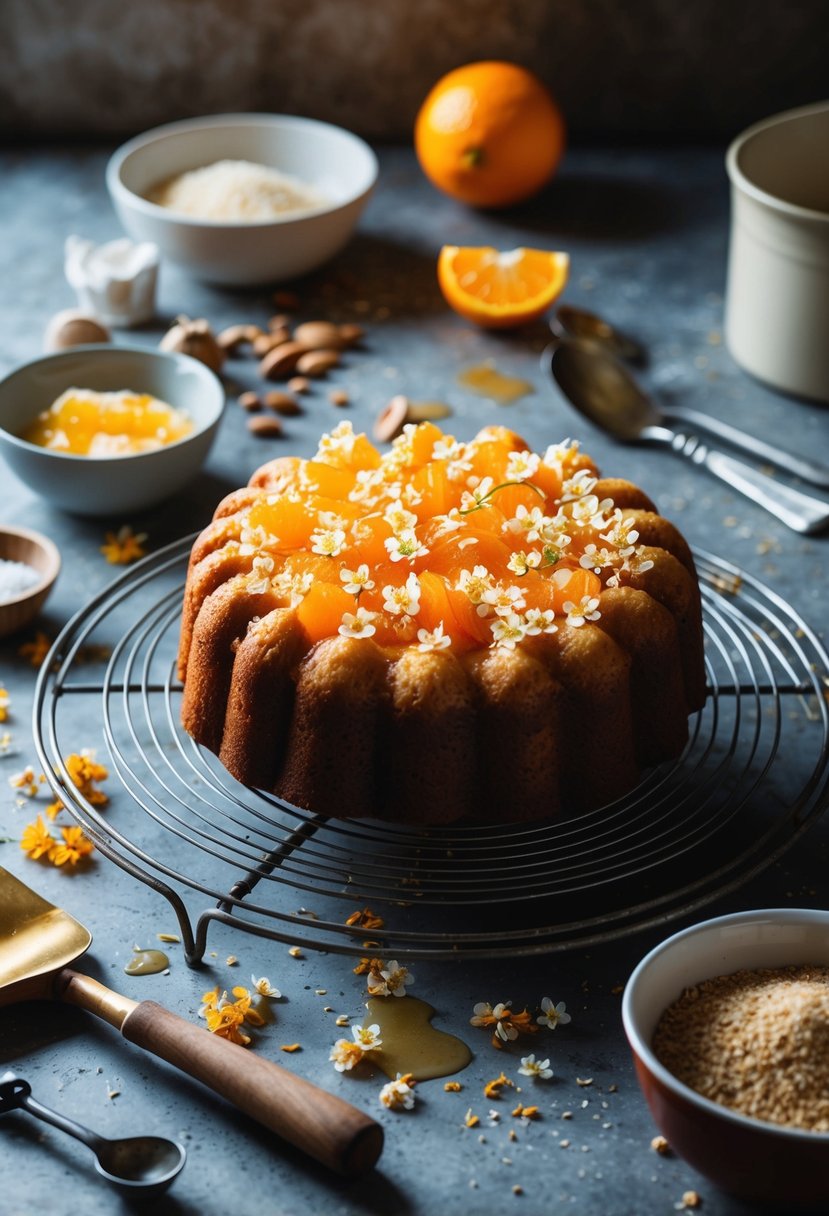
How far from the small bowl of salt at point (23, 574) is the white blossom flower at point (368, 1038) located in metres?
0.97

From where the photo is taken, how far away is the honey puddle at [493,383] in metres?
2.88

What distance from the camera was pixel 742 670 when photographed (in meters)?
2.15

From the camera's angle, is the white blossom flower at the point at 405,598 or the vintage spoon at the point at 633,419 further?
the vintage spoon at the point at 633,419

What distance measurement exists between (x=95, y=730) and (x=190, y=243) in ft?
4.60

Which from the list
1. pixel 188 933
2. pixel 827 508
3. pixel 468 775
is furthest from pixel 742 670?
pixel 188 933

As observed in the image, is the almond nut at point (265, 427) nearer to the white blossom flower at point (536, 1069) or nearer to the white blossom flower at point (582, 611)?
the white blossom flower at point (582, 611)

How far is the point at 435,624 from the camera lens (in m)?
1.70

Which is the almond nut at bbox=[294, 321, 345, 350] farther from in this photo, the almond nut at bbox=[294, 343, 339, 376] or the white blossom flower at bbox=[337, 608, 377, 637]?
the white blossom flower at bbox=[337, 608, 377, 637]

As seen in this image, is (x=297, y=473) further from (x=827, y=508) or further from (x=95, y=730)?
(x=827, y=508)

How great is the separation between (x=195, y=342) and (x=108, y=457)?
1.74 feet

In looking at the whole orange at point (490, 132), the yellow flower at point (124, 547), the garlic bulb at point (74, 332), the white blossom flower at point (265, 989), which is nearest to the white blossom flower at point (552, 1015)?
the white blossom flower at point (265, 989)

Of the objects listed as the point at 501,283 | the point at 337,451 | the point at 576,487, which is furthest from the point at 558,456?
the point at 501,283

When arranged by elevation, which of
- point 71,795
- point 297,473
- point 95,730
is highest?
point 297,473

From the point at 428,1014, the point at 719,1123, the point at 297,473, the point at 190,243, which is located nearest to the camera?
the point at 719,1123
